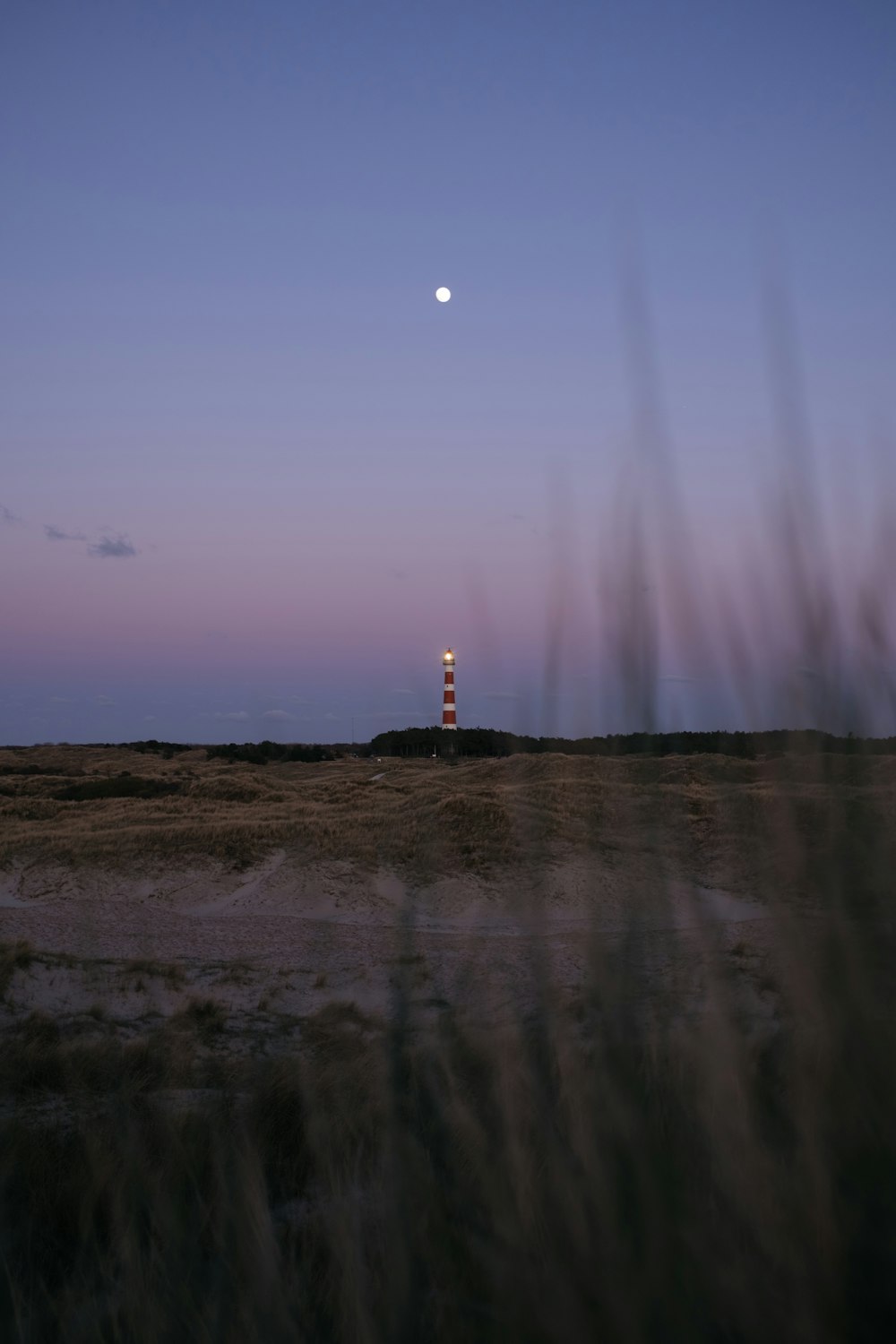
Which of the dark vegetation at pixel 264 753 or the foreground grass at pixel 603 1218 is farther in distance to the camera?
the dark vegetation at pixel 264 753

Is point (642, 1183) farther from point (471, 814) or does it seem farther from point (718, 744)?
point (471, 814)

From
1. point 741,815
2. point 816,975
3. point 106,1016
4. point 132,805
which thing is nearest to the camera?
point 816,975

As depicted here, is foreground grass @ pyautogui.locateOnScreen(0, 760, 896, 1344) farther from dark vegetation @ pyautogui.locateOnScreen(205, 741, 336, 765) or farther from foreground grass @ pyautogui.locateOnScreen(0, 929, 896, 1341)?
dark vegetation @ pyautogui.locateOnScreen(205, 741, 336, 765)

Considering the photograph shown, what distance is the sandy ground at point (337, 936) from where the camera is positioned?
2371 mm

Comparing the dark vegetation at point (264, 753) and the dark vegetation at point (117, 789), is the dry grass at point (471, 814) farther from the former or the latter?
the dark vegetation at point (264, 753)

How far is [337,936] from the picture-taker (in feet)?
32.6

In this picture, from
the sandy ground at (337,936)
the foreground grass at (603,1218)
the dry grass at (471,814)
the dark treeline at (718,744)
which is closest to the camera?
the foreground grass at (603,1218)

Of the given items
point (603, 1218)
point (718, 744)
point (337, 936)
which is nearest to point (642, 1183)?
point (603, 1218)

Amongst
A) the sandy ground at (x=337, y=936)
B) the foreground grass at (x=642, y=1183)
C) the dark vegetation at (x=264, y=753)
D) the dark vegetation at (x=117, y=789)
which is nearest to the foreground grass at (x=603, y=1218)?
the foreground grass at (x=642, y=1183)

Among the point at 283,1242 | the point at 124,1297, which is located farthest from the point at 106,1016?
the point at 124,1297

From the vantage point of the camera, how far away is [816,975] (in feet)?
6.46

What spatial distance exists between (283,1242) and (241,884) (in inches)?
406

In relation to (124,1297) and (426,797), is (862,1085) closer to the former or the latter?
(124,1297)

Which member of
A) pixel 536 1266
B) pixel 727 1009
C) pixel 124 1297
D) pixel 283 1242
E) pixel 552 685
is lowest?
pixel 283 1242
